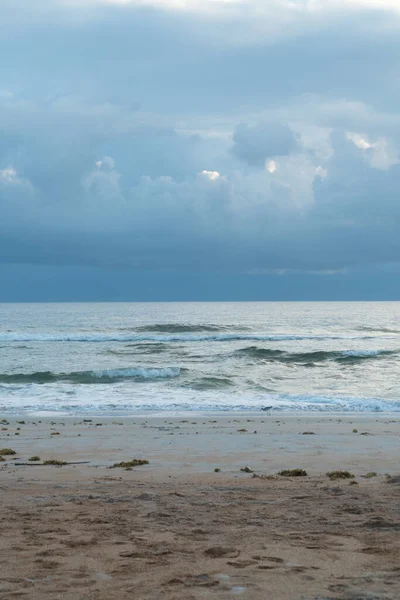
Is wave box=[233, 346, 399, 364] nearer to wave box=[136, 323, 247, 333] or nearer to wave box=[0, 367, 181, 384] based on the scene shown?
wave box=[0, 367, 181, 384]

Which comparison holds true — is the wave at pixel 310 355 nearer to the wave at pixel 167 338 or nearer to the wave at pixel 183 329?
the wave at pixel 167 338

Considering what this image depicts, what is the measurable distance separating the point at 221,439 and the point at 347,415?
8.62 meters

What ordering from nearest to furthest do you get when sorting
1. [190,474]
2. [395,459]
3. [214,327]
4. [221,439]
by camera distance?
1. [190,474]
2. [395,459]
3. [221,439]
4. [214,327]

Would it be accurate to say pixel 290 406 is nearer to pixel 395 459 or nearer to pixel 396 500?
pixel 395 459

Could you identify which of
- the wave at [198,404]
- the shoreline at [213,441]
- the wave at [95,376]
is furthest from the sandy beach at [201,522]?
the wave at [95,376]

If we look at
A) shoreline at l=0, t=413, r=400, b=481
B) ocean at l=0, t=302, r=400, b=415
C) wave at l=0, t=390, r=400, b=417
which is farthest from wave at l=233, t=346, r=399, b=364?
shoreline at l=0, t=413, r=400, b=481

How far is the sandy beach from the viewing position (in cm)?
516

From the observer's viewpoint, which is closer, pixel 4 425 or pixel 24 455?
pixel 24 455

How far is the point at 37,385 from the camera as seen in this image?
3131 centimetres

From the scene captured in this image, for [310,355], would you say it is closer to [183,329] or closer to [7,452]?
[183,329]

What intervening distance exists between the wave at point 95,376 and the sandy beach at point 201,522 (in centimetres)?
1972

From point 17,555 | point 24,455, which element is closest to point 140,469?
point 24,455

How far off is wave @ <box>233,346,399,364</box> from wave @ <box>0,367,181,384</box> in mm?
10843

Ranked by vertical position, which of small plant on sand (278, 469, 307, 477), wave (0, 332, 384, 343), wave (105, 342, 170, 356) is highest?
wave (0, 332, 384, 343)
